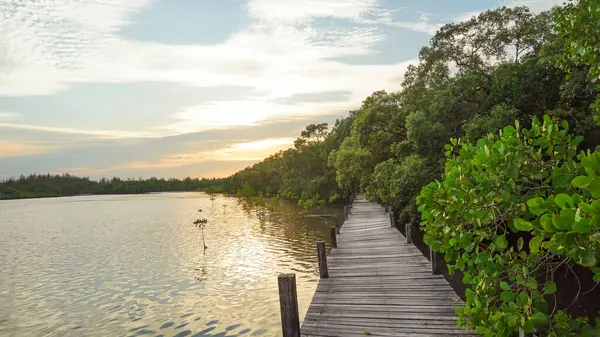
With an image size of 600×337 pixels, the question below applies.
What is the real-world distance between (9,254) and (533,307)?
35.6m

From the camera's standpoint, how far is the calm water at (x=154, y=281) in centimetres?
1317

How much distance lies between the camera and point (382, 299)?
9.13 m

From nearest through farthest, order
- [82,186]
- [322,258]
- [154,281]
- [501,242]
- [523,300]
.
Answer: [523,300]
[501,242]
[322,258]
[154,281]
[82,186]

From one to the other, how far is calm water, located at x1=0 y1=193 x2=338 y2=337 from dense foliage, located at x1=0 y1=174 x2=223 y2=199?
117 metres

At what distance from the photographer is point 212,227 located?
1470 inches

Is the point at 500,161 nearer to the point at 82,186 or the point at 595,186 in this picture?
the point at 595,186

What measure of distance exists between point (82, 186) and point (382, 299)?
189 m

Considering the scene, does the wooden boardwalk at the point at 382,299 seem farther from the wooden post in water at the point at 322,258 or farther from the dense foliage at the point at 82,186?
the dense foliage at the point at 82,186

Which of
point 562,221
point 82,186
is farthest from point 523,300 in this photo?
point 82,186

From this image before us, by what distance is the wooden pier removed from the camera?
735 cm

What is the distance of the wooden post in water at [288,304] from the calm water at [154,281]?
601 centimetres

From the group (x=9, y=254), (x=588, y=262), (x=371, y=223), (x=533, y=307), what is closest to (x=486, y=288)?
(x=533, y=307)

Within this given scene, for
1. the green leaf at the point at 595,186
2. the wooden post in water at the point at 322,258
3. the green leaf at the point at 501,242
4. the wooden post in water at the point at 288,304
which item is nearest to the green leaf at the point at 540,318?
the green leaf at the point at 501,242

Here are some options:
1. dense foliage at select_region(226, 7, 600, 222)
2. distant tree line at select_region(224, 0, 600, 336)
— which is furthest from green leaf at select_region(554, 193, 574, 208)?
dense foliage at select_region(226, 7, 600, 222)
